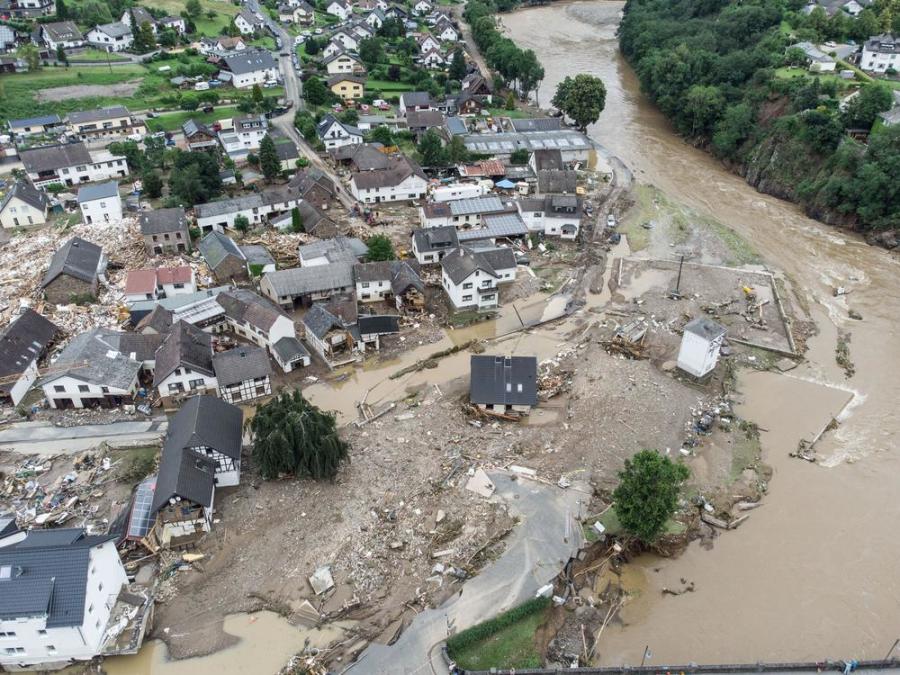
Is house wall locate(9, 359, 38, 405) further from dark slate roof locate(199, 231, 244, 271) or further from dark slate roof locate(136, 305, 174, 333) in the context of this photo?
dark slate roof locate(199, 231, 244, 271)

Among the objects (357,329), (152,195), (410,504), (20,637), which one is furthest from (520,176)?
(20,637)

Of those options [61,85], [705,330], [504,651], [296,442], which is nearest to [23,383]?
[296,442]

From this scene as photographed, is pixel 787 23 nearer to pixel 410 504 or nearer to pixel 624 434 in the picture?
pixel 624 434

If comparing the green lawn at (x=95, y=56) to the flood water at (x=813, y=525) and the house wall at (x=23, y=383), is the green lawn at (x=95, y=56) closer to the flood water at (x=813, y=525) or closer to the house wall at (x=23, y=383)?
the house wall at (x=23, y=383)

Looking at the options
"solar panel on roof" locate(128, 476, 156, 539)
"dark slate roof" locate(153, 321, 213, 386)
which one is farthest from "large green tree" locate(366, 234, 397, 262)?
"solar panel on roof" locate(128, 476, 156, 539)

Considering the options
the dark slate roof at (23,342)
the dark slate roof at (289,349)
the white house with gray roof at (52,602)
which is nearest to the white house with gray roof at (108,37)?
the dark slate roof at (23,342)

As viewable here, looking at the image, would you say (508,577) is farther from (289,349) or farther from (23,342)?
(23,342)
